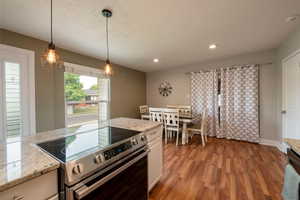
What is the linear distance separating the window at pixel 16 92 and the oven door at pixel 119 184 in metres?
2.28

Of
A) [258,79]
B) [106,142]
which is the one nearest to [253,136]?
[258,79]

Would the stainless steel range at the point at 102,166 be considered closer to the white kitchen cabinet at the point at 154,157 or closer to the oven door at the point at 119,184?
the oven door at the point at 119,184

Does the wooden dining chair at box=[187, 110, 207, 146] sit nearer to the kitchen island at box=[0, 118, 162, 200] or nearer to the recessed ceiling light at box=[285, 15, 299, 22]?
the recessed ceiling light at box=[285, 15, 299, 22]

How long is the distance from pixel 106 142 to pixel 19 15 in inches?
84.7

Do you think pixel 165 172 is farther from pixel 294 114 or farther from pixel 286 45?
pixel 286 45

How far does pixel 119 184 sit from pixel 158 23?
2.14 meters

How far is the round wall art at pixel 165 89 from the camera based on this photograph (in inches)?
198

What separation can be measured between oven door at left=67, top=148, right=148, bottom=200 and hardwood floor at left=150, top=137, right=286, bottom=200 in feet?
1.83

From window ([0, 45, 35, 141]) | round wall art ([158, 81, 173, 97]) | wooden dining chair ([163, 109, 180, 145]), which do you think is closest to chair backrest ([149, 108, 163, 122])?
wooden dining chair ([163, 109, 180, 145])

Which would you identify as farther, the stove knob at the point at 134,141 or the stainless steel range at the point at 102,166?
the stove knob at the point at 134,141

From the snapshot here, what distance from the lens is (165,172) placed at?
220cm

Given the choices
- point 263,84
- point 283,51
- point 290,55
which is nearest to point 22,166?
point 290,55

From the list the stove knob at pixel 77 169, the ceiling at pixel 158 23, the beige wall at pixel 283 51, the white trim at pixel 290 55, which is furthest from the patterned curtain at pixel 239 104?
the stove knob at pixel 77 169

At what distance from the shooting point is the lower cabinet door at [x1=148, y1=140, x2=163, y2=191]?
1.67m
